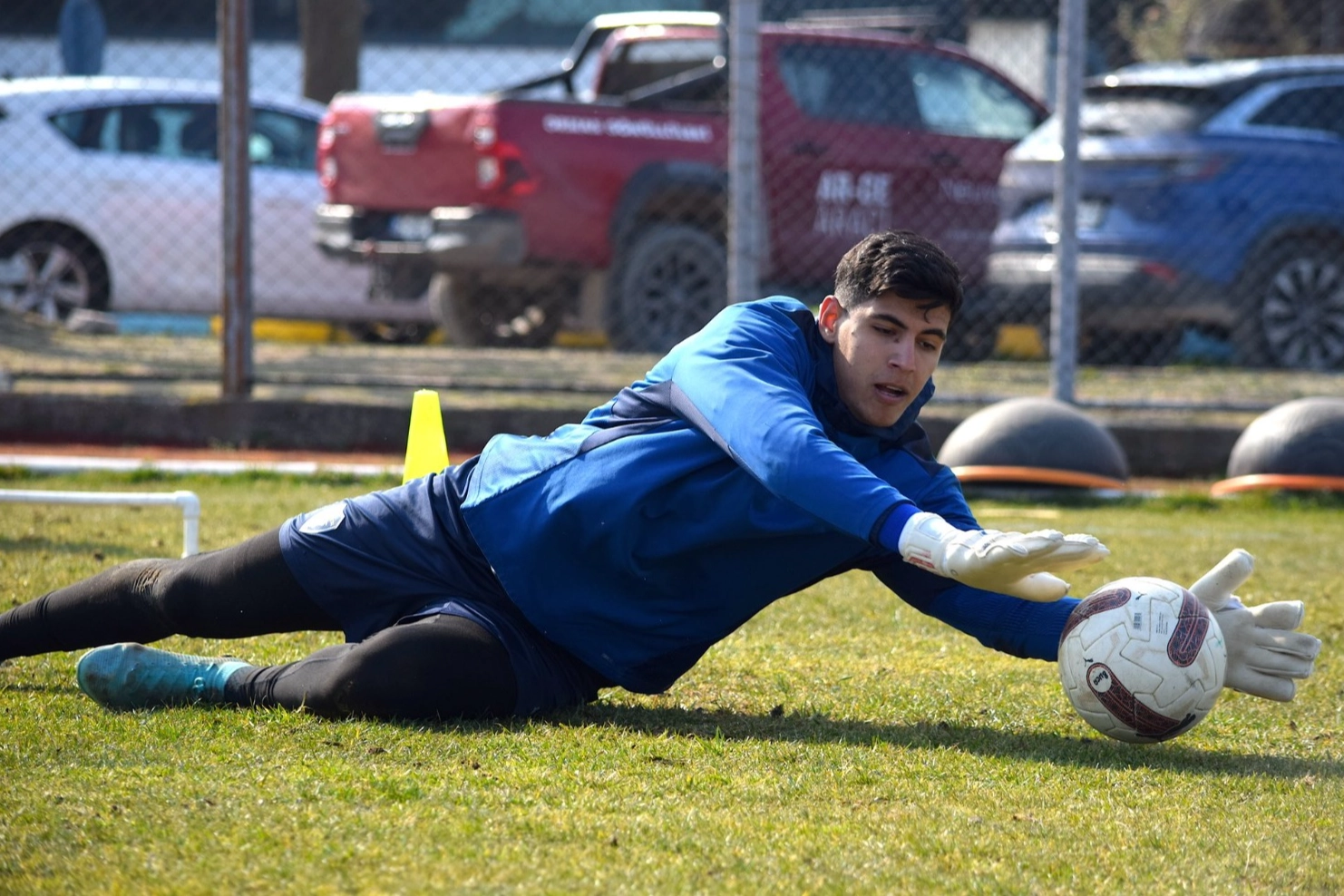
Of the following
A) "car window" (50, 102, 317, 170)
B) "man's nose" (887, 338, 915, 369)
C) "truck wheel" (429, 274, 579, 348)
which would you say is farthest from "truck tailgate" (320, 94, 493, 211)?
"man's nose" (887, 338, 915, 369)

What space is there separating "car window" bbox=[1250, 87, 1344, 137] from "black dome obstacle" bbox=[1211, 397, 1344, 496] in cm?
290

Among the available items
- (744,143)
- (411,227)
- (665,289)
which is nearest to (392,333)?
(411,227)

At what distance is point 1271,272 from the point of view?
1061 cm

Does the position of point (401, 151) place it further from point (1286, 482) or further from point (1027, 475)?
point (1286, 482)

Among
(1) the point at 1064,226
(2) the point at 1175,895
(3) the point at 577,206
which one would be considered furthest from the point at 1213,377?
(2) the point at 1175,895

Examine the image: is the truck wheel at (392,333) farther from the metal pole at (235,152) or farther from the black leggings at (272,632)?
the black leggings at (272,632)

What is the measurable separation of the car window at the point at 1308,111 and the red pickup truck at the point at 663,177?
191cm

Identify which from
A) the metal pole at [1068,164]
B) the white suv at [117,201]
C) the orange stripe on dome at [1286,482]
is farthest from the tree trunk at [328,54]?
the orange stripe on dome at [1286,482]

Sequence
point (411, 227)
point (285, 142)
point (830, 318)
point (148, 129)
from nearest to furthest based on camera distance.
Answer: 1. point (830, 318)
2. point (411, 227)
3. point (148, 129)
4. point (285, 142)

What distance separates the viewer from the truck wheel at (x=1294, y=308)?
1060cm

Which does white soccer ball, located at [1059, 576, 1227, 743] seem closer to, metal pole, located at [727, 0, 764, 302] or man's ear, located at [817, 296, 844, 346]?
man's ear, located at [817, 296, 844, 346]

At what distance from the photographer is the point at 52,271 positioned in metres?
12.7

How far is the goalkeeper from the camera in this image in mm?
3748

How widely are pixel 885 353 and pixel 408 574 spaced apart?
1176 mm
